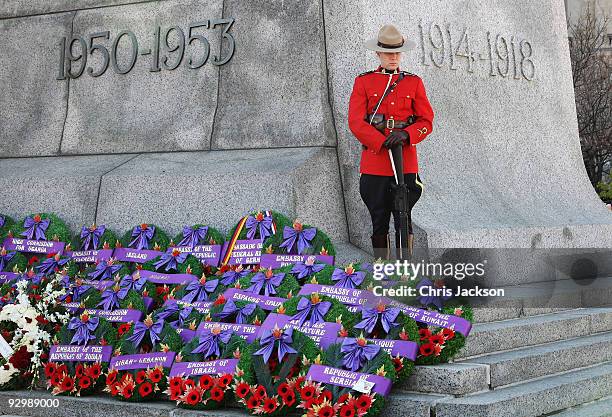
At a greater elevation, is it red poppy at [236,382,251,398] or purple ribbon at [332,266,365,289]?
purple ribbon at [332,266,365,289]

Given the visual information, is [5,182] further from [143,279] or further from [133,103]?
[143,279]

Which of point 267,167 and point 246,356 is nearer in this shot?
point 246,356

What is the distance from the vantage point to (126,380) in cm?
716

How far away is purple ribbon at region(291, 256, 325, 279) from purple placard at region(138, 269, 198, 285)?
0.93 m

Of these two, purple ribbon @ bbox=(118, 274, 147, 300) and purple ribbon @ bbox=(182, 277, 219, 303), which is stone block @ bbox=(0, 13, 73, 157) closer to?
purple ribbon @ bbox=(118, 274, 147, 300)

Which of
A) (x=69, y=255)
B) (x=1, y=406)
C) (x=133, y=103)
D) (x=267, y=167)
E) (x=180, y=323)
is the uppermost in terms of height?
(x=133, y=103)

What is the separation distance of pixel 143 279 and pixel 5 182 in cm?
281

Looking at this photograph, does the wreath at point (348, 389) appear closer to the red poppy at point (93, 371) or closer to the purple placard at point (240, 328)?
the purple placard at point (240, 328)

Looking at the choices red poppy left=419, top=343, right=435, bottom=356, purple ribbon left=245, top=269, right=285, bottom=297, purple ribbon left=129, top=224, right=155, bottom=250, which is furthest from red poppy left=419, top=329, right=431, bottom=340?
purple ribbon left=129, top=224, right=155, bottom=250

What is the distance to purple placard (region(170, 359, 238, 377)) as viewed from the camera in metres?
6.83

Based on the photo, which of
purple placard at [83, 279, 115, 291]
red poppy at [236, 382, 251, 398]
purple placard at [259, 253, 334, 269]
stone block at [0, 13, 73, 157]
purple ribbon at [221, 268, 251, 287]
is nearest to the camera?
red poppy at [236, 382, 251, 398]

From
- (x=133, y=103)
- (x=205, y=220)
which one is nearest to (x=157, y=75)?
(x=133, y=103)

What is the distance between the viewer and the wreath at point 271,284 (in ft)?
24.6

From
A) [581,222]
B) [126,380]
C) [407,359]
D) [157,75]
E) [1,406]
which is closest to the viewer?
[407,359]
